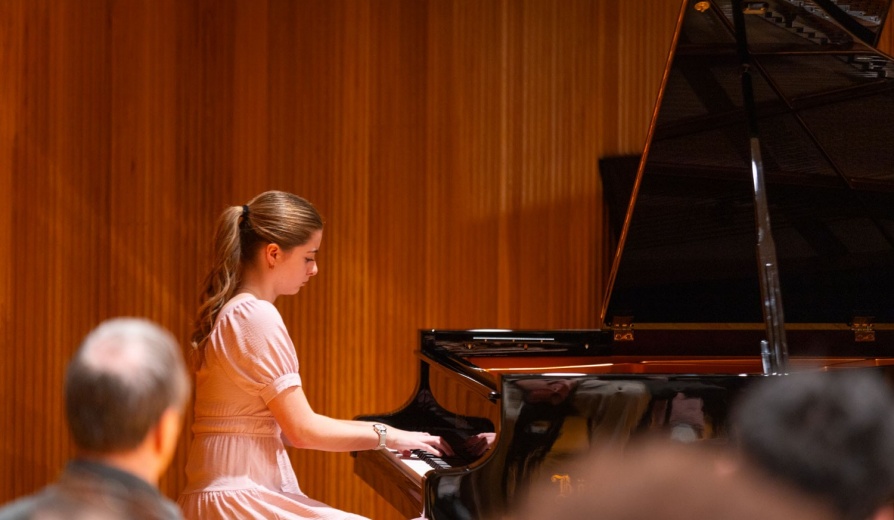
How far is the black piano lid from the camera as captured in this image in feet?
9.10

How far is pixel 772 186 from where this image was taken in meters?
3.09

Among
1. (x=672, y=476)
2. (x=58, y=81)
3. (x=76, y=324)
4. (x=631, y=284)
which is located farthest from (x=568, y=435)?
(x=58, y=81)

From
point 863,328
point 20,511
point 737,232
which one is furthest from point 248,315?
point 863,328

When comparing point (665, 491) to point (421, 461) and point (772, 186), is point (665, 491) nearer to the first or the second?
point (421, 461)

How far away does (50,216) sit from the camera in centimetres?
388

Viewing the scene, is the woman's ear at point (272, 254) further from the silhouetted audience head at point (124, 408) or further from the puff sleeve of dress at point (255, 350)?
the silhouetted audience head at point (124, 408)

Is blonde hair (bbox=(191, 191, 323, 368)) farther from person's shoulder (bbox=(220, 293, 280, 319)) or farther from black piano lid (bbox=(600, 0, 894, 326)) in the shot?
black piano lid (bbox=(600, 0, 894, 326))

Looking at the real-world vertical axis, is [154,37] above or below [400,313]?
above

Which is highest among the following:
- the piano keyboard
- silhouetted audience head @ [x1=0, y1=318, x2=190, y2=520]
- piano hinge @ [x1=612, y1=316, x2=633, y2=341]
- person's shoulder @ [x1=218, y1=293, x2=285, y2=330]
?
silhouetted audience head @ [x1=0, y1=318, x2=190, y2=520]

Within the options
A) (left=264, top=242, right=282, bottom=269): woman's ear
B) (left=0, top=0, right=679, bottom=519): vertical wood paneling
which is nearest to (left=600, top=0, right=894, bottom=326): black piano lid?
(left=264, top=242, right=282, bottom=269): woman's ear

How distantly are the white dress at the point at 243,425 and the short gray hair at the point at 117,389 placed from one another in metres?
1.18

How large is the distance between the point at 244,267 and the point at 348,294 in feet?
6.18

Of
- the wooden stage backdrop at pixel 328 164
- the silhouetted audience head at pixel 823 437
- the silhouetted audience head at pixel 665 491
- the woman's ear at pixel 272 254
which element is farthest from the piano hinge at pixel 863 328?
the woman's ear at pixel 272 254

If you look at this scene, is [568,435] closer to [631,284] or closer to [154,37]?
[631,284]
